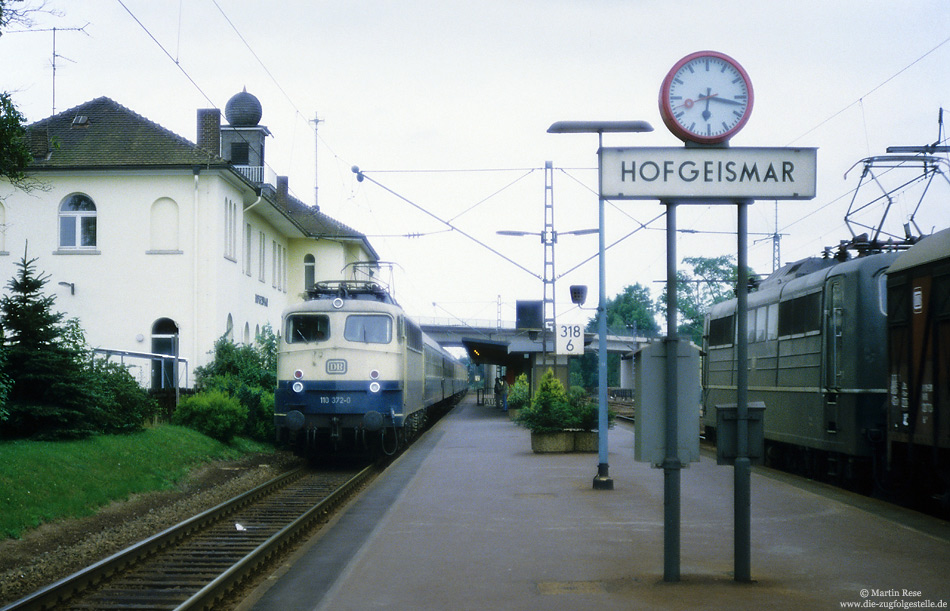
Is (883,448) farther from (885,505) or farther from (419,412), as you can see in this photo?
(419,412)

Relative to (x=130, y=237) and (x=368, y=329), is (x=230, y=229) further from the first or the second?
(x=368, y=329)

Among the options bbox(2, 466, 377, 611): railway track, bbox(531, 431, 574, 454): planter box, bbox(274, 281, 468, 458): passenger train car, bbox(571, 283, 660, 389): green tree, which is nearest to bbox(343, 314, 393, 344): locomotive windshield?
bbox(274, 281, 468, 458): passenger train car

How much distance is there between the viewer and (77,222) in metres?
29.3

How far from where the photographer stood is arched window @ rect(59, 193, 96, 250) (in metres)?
29.2

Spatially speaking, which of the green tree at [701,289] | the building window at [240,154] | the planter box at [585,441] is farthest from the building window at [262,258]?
the green tree at [701,289]

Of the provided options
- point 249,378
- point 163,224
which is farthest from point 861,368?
point 163,224

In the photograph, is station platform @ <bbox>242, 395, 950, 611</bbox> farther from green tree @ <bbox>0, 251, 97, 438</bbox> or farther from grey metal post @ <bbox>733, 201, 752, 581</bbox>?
green tree @ <bbox>0, 251, 97, 438</bbox>

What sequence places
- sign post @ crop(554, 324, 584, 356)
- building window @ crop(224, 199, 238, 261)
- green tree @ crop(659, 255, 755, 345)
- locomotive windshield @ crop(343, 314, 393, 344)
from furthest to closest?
green tree @ crop(659, 255, 755, 345) < building window @ crop(224, 199, 238, 261) < sign post @ crop(554, 324, 584, 356) < locomotive windshield @ crop(343, 314, 393, 344)

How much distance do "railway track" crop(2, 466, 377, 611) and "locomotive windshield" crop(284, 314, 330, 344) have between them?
4.47 metres

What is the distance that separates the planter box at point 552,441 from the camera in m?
20.3

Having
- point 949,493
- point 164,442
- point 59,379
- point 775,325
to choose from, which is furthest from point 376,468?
point 949,493

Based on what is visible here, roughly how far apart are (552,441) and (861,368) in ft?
27.1

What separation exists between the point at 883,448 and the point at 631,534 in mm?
4775

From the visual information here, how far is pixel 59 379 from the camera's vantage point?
15734 mm
